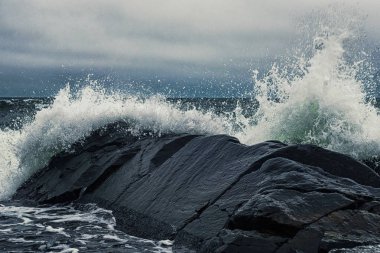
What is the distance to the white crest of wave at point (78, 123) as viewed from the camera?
10.5 m

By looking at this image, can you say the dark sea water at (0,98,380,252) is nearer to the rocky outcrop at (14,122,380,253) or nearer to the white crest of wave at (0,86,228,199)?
the rocky outcrop at (14,122,380,253)

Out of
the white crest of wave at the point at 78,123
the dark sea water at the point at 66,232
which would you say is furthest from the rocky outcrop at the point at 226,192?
the white crest of wave at the point at 78,123

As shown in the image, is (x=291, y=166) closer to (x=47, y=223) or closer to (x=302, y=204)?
(x=302, y=204)

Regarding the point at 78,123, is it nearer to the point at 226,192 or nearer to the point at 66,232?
the point at 66,232

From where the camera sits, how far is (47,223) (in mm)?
7863

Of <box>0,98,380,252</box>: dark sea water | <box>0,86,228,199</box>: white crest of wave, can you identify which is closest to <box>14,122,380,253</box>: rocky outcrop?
<box>0,98,380,252</box>: dark sea water

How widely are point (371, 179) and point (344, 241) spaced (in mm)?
1882

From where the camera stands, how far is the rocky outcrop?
203 inches

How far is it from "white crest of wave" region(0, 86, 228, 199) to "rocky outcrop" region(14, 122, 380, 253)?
78 cm

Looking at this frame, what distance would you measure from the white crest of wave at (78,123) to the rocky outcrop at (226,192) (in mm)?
784

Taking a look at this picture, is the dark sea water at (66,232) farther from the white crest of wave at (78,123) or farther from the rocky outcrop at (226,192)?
the white crest of wave at (78,123)

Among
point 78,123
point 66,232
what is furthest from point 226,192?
point 78,123

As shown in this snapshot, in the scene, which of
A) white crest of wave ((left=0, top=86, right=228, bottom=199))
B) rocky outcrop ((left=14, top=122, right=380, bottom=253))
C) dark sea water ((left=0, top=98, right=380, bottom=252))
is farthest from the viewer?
white crest of wave ((left=0, top=86, right=228, bottom=199))

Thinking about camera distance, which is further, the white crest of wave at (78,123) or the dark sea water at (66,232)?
the white crest of wave at (78,123)
